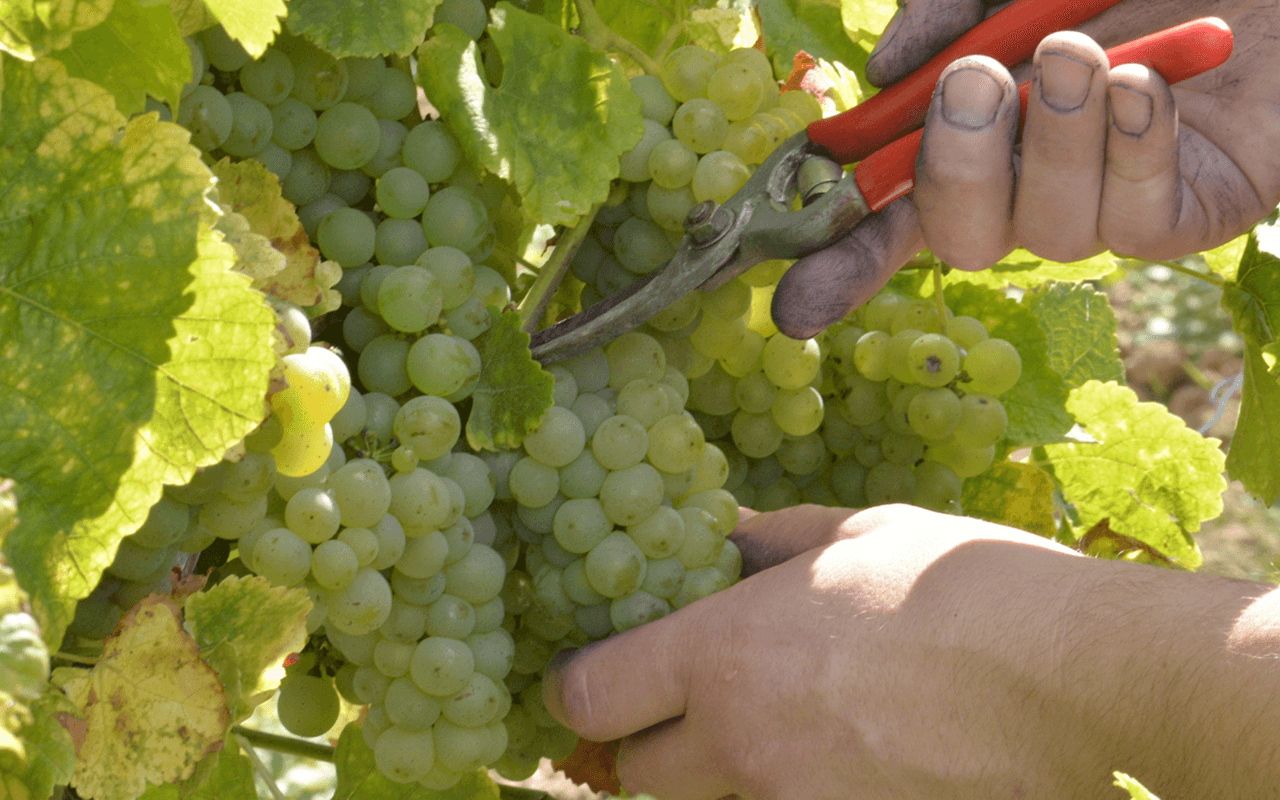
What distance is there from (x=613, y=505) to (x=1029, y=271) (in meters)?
0.46

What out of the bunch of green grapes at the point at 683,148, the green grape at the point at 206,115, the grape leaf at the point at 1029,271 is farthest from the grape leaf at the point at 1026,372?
the green grape at the point at 206,115

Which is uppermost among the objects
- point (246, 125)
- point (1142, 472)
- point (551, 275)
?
point (246, 125)

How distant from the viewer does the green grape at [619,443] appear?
60 centimetres

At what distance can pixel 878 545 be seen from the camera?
1.97 ft

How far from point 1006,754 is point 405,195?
1.47 ft

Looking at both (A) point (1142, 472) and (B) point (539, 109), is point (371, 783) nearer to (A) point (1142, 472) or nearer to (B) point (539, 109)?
(B) point (539, 109)

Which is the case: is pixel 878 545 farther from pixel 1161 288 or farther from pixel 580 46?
pixel 1161 288

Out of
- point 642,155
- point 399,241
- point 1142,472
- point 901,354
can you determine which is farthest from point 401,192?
point 1142,472

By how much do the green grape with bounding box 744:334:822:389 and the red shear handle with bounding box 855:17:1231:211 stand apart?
0.16 meters

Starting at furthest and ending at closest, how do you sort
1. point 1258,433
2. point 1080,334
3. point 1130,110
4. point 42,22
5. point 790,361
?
point 1080,334
point 1258,433
point 790,361
point 1130,110
point 42,22

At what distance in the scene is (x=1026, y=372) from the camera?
82cm

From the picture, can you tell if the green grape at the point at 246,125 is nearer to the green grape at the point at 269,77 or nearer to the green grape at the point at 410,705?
the green grape at the point at 269,77

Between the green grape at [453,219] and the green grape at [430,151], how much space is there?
0.04ft

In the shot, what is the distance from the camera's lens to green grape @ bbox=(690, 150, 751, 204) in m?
0.60
